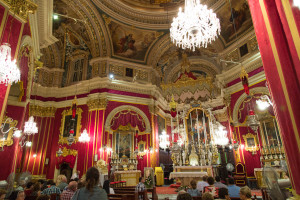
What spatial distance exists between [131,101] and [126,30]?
17.0 feet

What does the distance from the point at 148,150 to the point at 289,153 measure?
428 inches

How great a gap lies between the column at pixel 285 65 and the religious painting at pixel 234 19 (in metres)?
9.99

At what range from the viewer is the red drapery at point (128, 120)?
12438mm

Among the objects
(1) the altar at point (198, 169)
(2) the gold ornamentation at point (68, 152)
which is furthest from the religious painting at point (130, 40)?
(1) the altar at point (198, 169)

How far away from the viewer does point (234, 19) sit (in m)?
11.9

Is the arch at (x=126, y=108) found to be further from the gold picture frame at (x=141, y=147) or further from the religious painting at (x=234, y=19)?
the religious painting at (x=234, y=19)

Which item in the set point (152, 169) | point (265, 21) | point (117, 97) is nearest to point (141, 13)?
point (117, 97)

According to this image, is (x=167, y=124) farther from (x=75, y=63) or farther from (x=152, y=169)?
(x=75, y=63)

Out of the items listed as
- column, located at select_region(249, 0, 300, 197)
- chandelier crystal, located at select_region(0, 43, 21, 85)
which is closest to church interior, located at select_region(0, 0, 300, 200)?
chandelier crystal, located at select_region(0, 43, 21, 85)

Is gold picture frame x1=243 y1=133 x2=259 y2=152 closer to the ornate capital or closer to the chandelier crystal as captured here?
the ornate capital

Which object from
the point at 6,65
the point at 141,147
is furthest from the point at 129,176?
the point at 6,65

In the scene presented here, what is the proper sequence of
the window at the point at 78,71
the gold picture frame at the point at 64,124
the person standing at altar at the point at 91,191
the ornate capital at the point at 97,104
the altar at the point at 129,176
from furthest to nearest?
1. the window at the point at 78,71
2. the gold picture frame at the point at 64,124
3. the ornate capital at the point at 97,104
4. the altar at the point at 129,176
5. the person standing at altar at the point at 91,191

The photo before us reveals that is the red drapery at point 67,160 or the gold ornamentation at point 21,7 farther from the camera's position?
the red drapery at point 67,160

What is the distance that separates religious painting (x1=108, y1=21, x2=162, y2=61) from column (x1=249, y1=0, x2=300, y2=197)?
1211 centimetres
